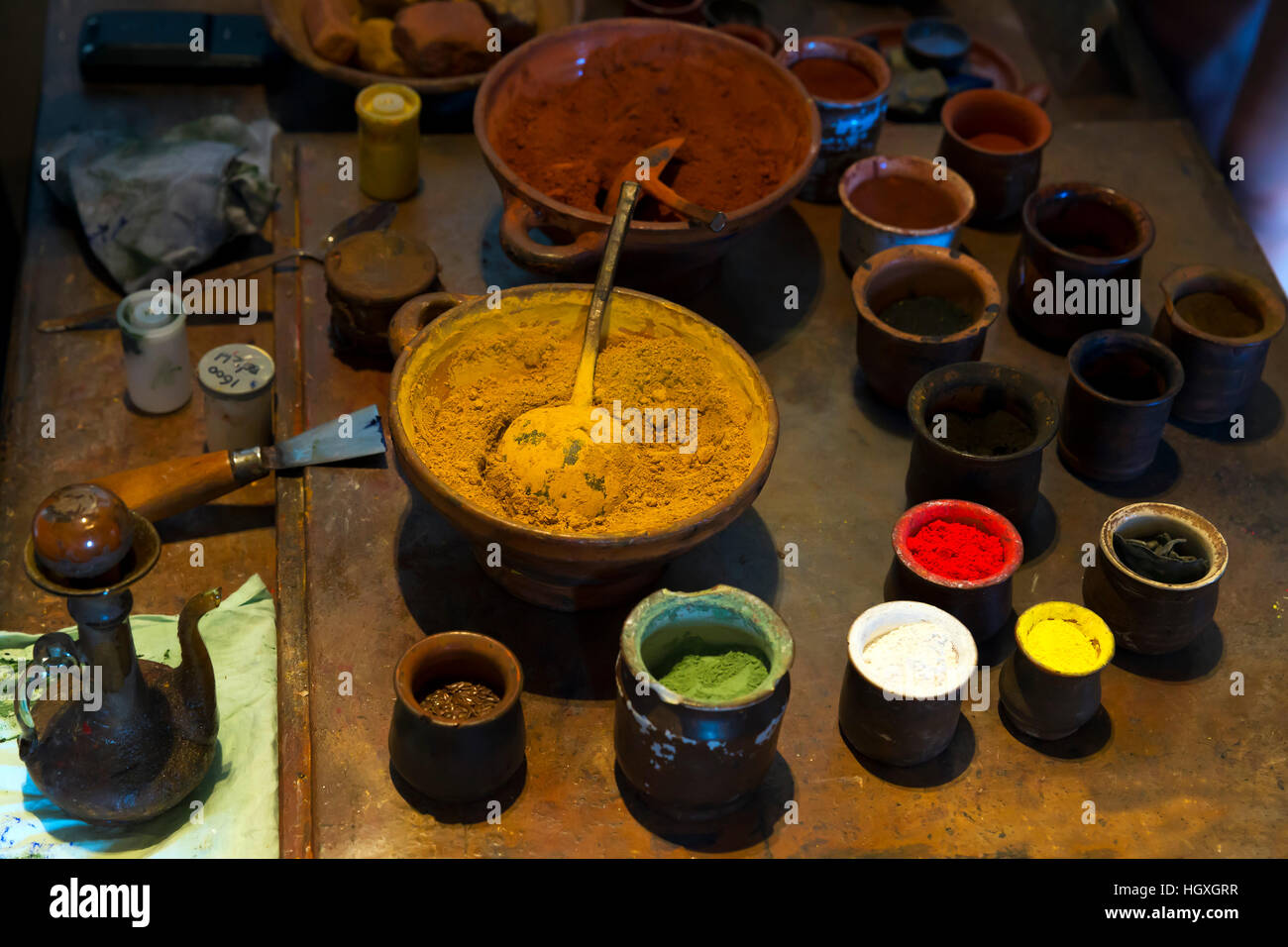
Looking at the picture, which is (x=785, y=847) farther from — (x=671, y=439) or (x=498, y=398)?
(x=498, y=398)

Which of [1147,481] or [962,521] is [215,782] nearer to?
[962,521]

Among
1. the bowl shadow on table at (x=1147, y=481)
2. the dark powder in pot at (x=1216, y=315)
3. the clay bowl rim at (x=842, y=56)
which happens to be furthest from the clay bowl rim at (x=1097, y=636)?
the clay bowl rim at (x=842, y=56)

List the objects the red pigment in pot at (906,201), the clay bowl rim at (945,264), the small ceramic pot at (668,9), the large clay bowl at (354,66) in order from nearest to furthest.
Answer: the clay bowl rim at (945,264) < the red pigment in pot at (906,201) < the large clay bowl at (354,66) < the small ceramic pot at (668,9)

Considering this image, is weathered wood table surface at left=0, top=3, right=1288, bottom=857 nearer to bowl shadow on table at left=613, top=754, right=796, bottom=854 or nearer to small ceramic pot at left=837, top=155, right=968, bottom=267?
bowl shadow on table at left=613, top=754, right=796, bottom=854

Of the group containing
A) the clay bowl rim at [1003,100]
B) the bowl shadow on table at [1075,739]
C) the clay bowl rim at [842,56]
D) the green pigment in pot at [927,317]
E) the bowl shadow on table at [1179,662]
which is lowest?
the bowl shadow on table at [1075,739]

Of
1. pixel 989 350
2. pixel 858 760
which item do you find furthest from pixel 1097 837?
pixel 989 350

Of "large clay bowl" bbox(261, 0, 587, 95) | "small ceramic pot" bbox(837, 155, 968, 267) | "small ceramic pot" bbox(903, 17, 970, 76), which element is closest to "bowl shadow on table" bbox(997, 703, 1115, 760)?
"small ceramic pot" bbox(837, 155, 968, 267)

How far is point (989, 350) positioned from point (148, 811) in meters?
2.02

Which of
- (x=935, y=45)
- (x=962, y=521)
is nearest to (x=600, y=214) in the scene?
(x=962, y=521)

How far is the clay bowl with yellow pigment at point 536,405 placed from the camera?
7.55ft

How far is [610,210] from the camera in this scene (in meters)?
3.01

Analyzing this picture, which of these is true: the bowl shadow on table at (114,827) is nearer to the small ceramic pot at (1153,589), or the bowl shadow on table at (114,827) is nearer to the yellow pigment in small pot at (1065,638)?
the yellow pigment in small pot at (1065,638)

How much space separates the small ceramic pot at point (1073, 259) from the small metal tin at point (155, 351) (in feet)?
6.26

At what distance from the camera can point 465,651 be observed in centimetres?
230
